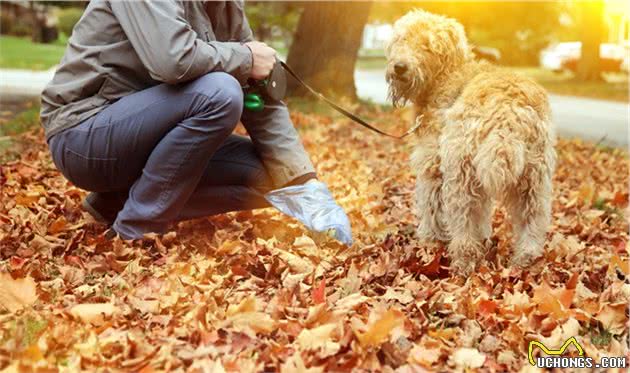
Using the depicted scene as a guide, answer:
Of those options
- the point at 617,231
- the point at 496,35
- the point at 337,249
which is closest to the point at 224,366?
the point at 337,249

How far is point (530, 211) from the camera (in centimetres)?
423

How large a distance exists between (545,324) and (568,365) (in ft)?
1.13

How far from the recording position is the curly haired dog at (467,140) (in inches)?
155

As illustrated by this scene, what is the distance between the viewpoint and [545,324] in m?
3.36

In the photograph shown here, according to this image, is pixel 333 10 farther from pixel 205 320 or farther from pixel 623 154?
pixel 205 320

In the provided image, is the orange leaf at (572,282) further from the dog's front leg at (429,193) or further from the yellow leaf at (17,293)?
the yellow leaf at (17,293)

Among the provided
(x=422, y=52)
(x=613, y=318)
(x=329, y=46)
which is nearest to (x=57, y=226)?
(x=422, y=52)

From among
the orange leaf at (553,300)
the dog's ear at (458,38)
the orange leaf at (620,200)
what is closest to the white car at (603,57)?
the orange leaf at (620,200)

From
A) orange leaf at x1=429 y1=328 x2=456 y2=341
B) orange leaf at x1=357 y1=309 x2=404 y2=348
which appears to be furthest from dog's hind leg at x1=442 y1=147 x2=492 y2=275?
orange leaf at x1=357 y1=309 x2=404 y2=348

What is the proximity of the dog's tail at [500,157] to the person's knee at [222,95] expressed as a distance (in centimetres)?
135

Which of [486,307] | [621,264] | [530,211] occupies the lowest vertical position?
[621,264]

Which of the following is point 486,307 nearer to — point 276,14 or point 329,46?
point 329,46

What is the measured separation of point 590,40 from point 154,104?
25.3 m

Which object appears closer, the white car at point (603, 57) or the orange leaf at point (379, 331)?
the orange leaf at point (379, 331)
